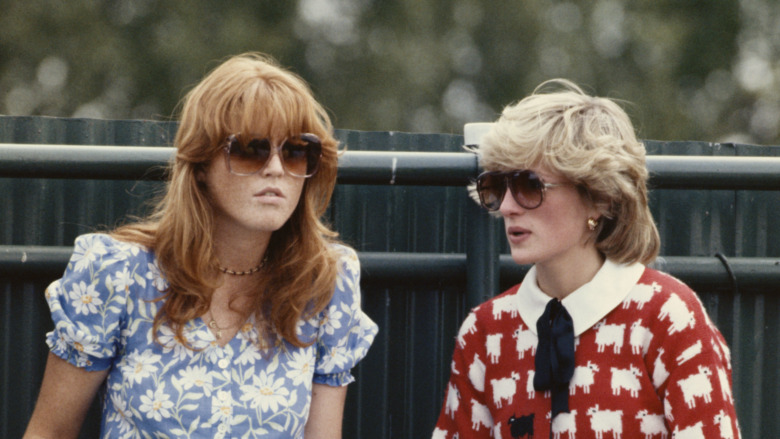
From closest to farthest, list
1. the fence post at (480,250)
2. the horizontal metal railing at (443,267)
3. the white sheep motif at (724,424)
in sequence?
the white sheep motif at (724,424), the fence post at (480,250), the horizontal metal railing at (443,267)

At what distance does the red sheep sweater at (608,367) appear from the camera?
87.5 inches

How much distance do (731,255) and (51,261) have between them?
2.18m

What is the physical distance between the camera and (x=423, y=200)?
304 centimetres

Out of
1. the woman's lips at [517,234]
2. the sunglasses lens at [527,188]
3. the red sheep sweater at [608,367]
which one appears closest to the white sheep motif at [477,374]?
the red sheep sweater at [608,367]

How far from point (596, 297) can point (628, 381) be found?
0.23 metres

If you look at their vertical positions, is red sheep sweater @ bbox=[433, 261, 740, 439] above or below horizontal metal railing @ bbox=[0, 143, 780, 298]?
below

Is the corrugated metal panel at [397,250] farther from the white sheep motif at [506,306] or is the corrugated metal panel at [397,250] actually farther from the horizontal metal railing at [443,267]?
the white sheep motif at [506,306]

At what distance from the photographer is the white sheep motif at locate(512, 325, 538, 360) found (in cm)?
248

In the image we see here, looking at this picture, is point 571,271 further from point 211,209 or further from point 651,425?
point 211,209

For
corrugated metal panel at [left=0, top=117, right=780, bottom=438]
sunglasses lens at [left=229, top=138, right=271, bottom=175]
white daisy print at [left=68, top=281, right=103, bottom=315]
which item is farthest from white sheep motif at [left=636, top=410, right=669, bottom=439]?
white daisy print at [left=68, top=281, right=103, bottom=315]

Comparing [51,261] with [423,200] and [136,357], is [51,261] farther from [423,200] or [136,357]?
[423,200]

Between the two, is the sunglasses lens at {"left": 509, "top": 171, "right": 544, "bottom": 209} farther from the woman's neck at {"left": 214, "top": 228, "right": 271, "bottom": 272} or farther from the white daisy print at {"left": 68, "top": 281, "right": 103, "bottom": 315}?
the white daisy print at {"left": 68, "top": 281, "right": 103, "bottom": 315}

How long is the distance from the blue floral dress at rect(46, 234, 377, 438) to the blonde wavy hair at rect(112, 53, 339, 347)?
0.05m

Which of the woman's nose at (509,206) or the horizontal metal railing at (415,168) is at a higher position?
the horizontal metal railing at (415,168)
